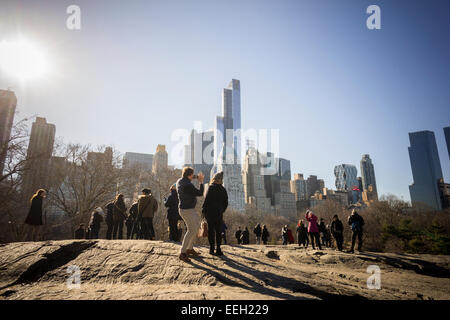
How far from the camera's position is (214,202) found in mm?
5039

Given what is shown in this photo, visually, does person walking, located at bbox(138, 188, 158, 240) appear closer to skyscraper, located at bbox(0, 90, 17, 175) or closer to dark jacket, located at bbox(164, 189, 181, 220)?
dark jacket, located at bbox(164, 189, 181, 220)

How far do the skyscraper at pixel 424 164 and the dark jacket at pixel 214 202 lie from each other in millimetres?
210246

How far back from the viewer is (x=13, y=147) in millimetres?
12727

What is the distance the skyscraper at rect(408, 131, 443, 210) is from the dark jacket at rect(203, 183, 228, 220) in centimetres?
21025

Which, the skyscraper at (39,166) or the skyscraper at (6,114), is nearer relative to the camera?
the skyscraper at (6,114)

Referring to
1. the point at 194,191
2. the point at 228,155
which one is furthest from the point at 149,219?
the point at 228,155

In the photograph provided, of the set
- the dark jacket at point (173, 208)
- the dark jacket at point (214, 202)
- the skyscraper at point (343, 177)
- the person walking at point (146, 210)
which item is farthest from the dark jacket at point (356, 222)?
the skyscraper at point (343, 177)

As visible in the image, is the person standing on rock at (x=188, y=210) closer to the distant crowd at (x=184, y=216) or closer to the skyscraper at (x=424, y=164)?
the distant crowd at (x=184, y=216)

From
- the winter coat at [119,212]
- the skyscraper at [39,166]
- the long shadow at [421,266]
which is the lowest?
the long shadow at [421,266]

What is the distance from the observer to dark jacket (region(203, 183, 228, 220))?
4.98 meters

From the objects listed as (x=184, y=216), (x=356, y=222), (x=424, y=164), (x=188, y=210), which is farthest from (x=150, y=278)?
(x=424, y=164)

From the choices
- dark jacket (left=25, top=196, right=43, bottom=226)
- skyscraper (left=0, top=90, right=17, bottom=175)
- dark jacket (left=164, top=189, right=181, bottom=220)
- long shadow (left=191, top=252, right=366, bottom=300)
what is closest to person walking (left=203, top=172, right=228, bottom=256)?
long shadow (left=191, top=252, right=366, bottom=300)

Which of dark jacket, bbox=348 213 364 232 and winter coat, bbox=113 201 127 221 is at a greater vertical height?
winter coat, bbox=113 201 127 221

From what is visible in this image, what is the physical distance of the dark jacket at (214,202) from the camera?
4.98 meters
